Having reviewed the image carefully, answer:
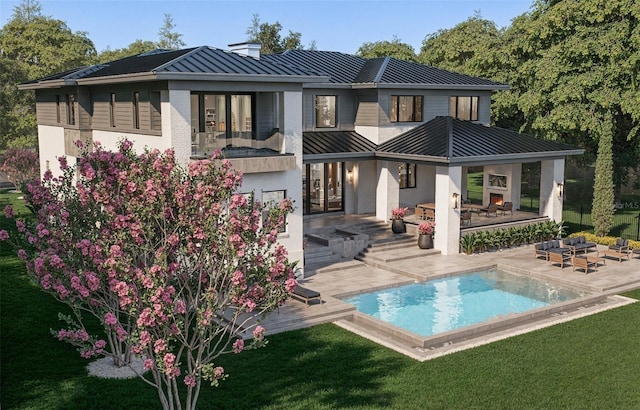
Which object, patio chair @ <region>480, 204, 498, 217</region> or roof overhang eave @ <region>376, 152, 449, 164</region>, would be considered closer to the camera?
roof overhang eave @ <region>376, 152, 449, 164</region>

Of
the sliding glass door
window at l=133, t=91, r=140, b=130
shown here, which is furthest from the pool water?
window at l=133, t=91, r=140, b=130

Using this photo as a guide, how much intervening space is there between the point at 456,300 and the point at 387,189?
9.53 m

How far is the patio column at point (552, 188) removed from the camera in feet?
100

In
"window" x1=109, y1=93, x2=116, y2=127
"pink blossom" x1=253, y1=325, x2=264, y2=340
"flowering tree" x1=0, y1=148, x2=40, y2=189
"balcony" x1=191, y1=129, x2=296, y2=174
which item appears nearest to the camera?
"pink blossom" x1=253, y1=325, x2=264, y2=340

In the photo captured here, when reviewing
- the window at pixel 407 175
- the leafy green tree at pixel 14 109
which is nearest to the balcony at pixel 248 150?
the window at pixel 407 175

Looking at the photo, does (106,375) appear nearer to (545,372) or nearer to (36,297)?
(36,297)

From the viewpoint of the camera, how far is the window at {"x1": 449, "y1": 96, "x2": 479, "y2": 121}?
3434 cm

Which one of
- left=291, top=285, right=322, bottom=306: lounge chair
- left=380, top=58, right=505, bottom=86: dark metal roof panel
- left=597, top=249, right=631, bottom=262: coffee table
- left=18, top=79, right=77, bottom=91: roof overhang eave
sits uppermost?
left=380, top=58, right=505, bottom=86: dark metal roof panel

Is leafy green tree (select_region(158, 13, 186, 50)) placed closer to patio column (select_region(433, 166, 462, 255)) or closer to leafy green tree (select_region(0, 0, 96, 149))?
leafy green tree (select_region(0, 0, 96, 149))

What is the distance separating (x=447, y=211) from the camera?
88.2 feet

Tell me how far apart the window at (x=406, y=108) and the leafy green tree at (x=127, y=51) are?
4488cm

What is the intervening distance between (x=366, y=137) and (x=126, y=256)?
2215 cm

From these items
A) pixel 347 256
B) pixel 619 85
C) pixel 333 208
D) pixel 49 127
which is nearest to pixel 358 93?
pixel 333 208

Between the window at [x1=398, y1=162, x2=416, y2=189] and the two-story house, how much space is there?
0.17 ft
